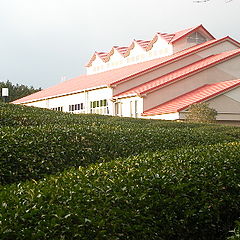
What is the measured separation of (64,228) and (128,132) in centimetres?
848

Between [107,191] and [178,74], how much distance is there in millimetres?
26281

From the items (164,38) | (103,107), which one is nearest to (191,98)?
(103,107)

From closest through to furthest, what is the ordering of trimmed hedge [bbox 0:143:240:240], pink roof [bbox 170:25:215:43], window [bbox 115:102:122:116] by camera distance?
trimmed hedge [bbox 0:143:240:240] < window [bbox 115:102:122:116] < pink roof [bbox 170:25:215:43]

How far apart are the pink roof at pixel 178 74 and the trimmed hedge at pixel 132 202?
2125cm

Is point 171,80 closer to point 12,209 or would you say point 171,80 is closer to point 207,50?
point 207,50

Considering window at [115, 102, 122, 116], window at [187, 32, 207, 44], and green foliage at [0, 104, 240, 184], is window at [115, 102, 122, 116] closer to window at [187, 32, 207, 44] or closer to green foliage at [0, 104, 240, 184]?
window at [187, 32, 207, 44]

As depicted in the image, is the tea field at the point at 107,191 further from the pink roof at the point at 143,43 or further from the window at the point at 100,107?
the pink roof at the point at 143,43

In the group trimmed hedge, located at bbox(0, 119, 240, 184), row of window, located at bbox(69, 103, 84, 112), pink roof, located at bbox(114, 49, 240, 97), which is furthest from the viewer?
row of window, located at bbox(69, 103, 84, 112)

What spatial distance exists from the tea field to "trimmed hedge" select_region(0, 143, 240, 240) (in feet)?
0.04

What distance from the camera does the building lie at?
96.1 feet

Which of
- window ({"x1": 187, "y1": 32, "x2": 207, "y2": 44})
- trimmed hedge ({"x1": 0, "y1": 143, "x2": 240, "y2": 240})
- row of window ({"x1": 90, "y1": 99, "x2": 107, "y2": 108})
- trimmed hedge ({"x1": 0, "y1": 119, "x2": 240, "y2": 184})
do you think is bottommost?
trimmed hedge ({"x1": 0, "y1": 143, "x2": 240, "y2": 240})

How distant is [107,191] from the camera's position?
7055mm

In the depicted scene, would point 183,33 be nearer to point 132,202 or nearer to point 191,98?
point 191,98

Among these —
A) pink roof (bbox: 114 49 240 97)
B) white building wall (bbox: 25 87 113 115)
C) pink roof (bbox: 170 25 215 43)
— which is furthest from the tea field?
pink roof (bbox: 170 25 215 43)
